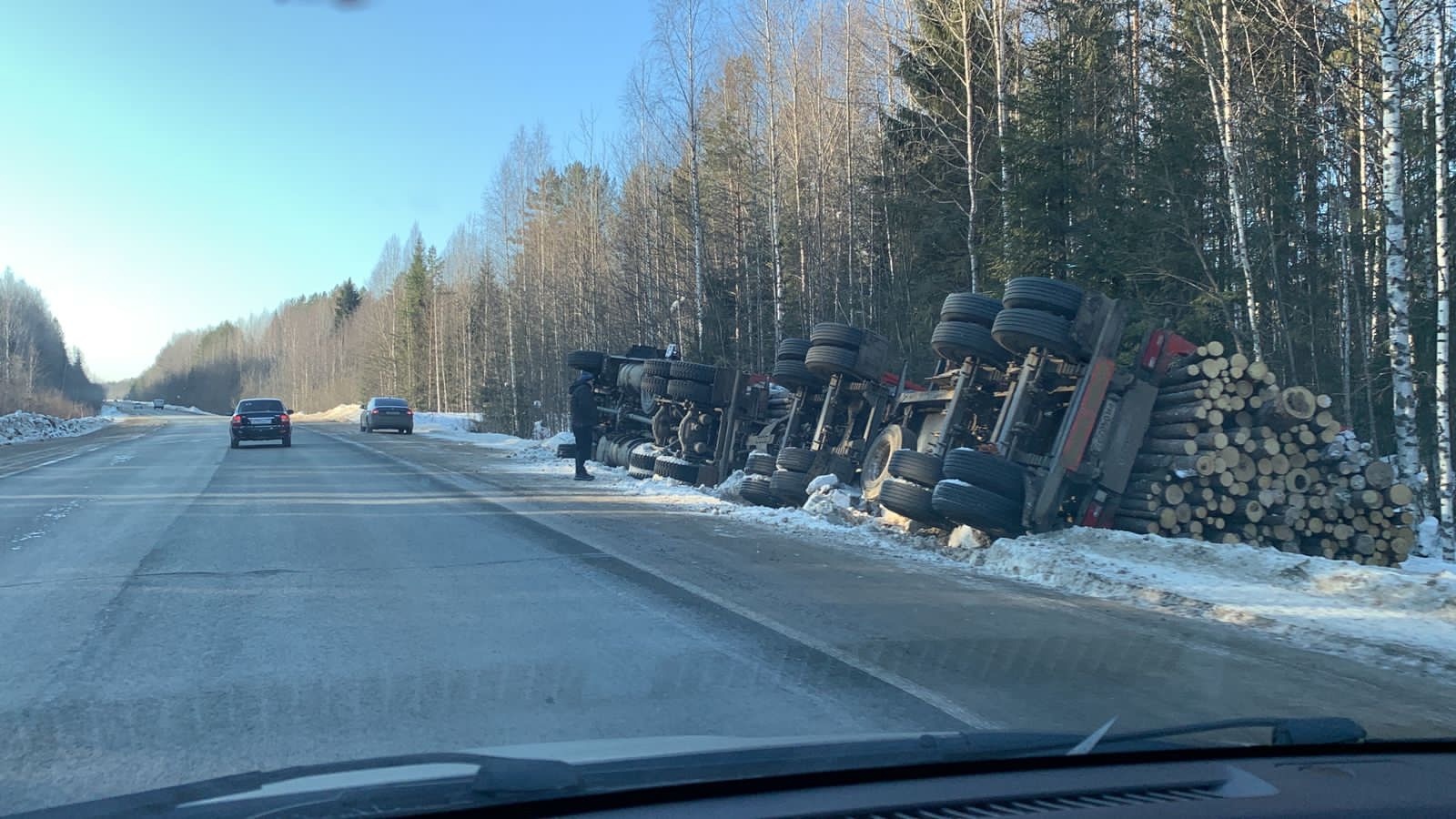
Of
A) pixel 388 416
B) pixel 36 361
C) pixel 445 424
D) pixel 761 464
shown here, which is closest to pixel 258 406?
pixel 388 416

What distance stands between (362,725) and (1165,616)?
5832 millimetres

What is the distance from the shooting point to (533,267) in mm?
54375

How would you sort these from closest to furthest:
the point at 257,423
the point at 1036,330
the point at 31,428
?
the point at 1036,330
the point at 257,423
the point at 31,428

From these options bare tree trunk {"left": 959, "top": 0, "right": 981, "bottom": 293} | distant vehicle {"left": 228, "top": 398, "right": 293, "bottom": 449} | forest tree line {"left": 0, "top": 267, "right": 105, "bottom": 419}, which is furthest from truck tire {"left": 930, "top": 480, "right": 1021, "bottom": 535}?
forest tree line {"left": 0, "top": 267, "right": 105, "bottom": 419}

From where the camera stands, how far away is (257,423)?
32.1m

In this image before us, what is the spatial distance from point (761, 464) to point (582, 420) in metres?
5.40

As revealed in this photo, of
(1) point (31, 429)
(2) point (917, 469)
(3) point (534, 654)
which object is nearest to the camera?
(3) point (534, 654)

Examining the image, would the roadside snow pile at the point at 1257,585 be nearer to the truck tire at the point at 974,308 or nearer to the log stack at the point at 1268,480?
the log stack at the point at 1268,480

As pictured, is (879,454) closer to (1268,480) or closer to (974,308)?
(974,308)

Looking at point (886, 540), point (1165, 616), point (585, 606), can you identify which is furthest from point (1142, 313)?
point (585, 606)

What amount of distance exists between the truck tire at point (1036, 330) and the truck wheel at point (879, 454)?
330 centimetres

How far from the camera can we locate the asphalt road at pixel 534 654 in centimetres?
492

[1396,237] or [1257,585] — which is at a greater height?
[1396,237]

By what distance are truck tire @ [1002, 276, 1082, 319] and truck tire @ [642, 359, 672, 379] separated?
352 inches
